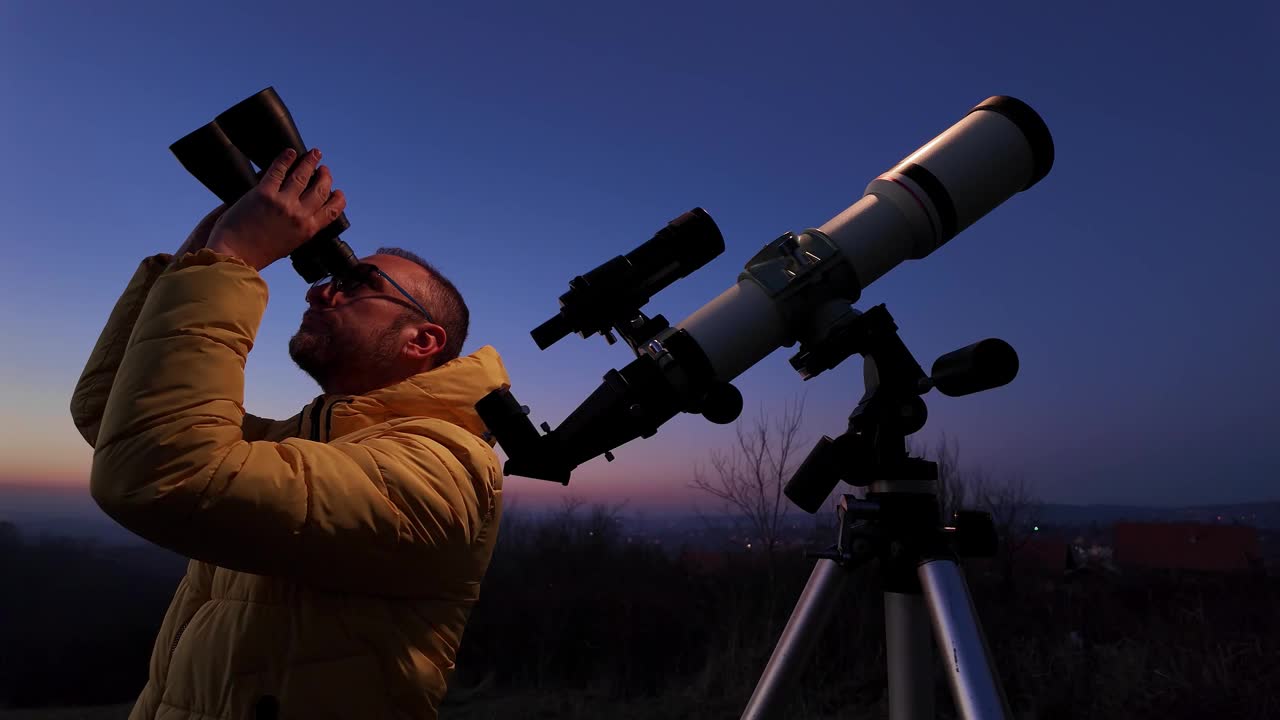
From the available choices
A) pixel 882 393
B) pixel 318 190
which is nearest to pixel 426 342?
pixel 318 190

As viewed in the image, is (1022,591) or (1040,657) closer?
(1040,657)

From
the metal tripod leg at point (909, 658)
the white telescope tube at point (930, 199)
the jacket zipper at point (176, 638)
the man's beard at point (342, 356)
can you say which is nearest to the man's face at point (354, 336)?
the man's beard at point (342, 356)

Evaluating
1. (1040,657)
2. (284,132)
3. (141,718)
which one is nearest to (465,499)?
(141,718)

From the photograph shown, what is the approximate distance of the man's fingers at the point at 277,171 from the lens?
1459 millimetres

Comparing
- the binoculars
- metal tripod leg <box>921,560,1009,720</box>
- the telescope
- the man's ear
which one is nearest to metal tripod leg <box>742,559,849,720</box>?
metal tripod leg <box>921,560,1009,720</box>

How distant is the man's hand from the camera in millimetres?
1410

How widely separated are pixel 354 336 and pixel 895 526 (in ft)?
4.36

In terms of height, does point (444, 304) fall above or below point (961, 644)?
above

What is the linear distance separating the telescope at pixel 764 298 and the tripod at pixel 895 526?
0.02m

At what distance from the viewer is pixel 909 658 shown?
4.65 feet

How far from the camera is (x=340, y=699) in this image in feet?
4.30

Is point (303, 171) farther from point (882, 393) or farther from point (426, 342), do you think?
point (882, 393)

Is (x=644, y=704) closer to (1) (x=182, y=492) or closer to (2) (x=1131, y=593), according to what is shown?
(1) (x=182, y=492)

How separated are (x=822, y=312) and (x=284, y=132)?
50.2 inches
